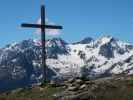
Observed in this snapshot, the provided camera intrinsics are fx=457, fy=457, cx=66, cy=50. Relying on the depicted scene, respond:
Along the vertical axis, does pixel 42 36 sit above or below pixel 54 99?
above

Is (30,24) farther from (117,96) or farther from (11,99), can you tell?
(117,96)

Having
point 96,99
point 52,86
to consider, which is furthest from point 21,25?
Answer: point 96,99

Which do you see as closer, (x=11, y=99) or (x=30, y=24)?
(x=11, y=99)

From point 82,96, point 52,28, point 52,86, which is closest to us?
point 82,96

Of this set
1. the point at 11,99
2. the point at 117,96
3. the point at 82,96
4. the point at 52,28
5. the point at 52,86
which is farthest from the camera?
the point at 52,28

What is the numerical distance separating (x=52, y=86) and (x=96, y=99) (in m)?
15.3

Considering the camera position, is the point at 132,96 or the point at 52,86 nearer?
the point at 132,96

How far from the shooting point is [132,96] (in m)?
22.7

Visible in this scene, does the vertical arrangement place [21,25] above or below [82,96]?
above

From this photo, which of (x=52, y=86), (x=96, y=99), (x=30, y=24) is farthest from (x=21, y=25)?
(x=96, y=99)

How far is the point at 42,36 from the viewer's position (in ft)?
167

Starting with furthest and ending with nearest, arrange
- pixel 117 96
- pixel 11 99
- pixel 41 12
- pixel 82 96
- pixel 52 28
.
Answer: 1. pixel 52 28
2. pixel 41 12
3. pixel 11 99
4. pixel 82 96
5. pixel 117 96

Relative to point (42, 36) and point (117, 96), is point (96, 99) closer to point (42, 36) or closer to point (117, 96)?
point (117, 96)

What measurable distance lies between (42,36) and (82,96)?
2634 centimetres
